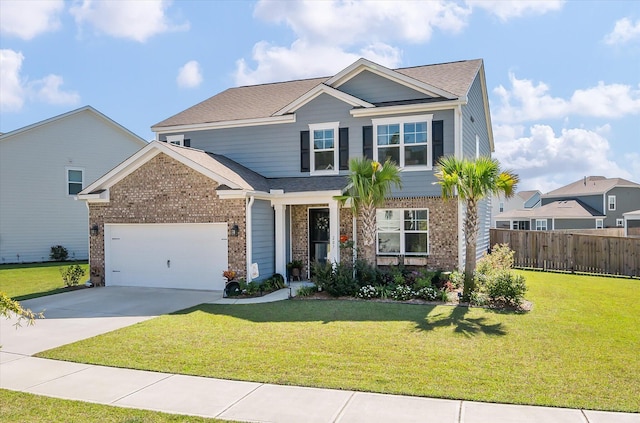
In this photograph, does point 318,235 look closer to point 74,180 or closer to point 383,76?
A: point 383,76

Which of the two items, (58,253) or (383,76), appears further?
(58,253)

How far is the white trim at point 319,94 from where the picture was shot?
50.1 ft

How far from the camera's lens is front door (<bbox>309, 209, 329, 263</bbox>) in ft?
51.5

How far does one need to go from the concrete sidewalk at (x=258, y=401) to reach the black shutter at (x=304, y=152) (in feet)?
34.2

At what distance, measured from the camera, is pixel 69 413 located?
530cm

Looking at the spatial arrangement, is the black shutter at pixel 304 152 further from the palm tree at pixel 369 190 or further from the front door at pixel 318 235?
the palm tree at pixel 369 190

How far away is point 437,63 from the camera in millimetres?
18062

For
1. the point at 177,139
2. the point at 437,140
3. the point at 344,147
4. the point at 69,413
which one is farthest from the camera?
the point at 177,139

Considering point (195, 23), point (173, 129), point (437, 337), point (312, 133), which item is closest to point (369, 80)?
point (312, 133)

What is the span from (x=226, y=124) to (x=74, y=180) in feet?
38.5

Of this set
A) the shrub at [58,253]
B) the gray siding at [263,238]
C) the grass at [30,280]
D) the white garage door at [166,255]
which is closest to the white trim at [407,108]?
the gray siding at [263,238]

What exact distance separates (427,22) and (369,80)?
2.80m

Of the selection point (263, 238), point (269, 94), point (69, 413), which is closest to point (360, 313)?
point (263, 238)

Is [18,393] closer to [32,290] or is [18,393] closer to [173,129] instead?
[32,290]
